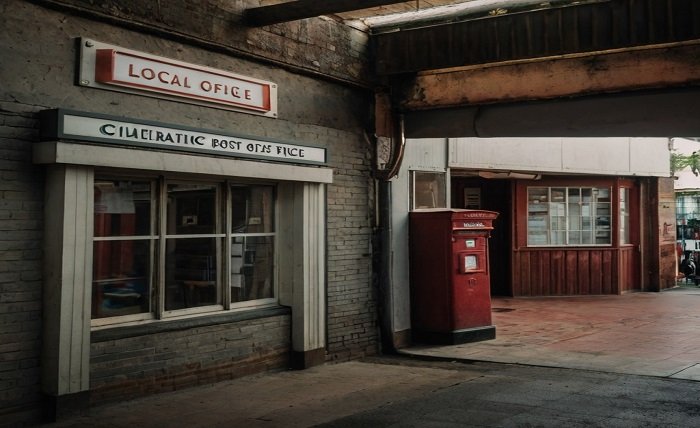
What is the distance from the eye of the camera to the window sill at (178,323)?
20.2ft

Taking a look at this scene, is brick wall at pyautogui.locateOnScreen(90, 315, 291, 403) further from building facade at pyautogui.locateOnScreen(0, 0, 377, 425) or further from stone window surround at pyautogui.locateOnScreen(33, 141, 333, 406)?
stone window surround at pyautogui.locateOnScreen(33, 141, 333, 406)

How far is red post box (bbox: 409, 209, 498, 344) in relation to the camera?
944 centimetres

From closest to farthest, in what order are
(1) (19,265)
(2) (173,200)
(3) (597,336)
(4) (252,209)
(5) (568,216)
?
1. (1) (19,265)
2. (2) (173,200)
3. (4) (252,209)
4. (3) (597,336)
5. (5) (568,216)

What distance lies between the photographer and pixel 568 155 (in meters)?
14.4

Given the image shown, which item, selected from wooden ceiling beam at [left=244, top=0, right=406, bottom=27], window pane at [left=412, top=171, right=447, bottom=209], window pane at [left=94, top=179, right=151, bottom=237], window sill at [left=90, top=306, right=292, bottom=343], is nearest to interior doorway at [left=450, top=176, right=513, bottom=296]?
window pane at [left=412, top=171, right=447, bottom=209]

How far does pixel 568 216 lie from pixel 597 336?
18.9 feet

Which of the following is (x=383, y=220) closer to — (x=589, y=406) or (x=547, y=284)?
(x=589, y=406)

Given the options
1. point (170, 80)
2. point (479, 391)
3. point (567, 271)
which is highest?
point (170, 80)

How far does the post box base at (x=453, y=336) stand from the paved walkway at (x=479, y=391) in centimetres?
13

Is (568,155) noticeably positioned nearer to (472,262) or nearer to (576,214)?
(576,214)

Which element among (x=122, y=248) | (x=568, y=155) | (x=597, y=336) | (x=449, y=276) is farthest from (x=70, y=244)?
(x=568, y=155)

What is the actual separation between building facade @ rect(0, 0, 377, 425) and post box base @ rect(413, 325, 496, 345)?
0.91 metres

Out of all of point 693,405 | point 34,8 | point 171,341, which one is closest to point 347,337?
point 171,341

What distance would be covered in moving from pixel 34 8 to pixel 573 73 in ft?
18.5
